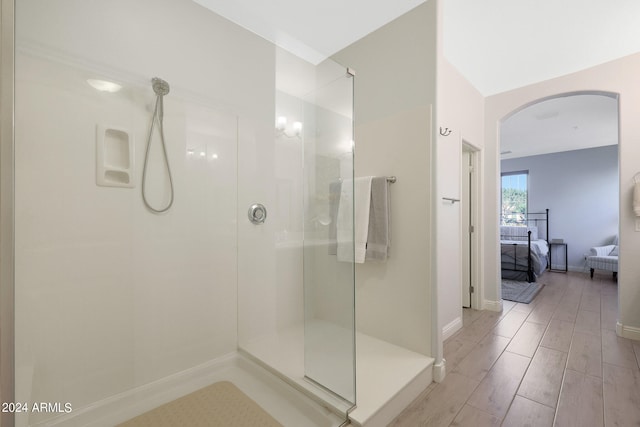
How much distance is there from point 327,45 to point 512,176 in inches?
246

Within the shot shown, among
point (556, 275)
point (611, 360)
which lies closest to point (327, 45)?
point (611, 360)

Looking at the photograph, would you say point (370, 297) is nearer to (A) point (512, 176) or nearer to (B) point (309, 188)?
(B) point (309, 188)

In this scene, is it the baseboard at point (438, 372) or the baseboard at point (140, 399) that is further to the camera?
the baseboard at point (438, 372)

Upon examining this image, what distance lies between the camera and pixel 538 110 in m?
3.80

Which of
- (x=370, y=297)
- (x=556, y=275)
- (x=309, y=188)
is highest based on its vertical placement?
(x=309, y=188)

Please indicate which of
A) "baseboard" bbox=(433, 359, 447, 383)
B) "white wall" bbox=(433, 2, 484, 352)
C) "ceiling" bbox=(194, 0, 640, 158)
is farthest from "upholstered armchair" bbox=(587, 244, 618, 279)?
"baseboard" bbox=(433, 359, 447, 383)

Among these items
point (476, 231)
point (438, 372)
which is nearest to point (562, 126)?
point (476, 231)

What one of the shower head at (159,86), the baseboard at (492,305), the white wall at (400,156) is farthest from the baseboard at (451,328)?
the shower head at (159,86)

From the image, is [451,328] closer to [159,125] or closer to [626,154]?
[626,154]

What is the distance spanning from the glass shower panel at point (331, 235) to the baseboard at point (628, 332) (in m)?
2.72

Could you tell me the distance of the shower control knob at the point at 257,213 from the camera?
207cm

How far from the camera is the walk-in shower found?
127 centimetres

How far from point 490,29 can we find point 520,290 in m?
3.49

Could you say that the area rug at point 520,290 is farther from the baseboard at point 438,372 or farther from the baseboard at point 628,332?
the baseboard at point 438,372
